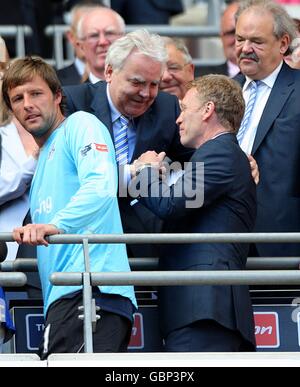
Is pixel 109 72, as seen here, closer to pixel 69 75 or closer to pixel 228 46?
pixel 69 75

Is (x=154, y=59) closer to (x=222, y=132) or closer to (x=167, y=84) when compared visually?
(x=222, y=132)

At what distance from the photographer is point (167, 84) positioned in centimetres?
991

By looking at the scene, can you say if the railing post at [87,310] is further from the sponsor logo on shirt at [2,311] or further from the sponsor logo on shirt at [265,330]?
the sponsor logo on shirt at [265,330]

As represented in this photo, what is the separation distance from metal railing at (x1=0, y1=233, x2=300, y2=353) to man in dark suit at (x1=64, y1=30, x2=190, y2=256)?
1.03 m

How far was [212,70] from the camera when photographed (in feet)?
38.0

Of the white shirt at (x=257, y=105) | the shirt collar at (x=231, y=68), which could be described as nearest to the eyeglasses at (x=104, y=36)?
the shirt collar at (x=231, y=68)

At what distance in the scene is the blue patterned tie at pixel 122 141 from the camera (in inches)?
327

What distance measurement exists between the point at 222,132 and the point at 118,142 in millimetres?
718

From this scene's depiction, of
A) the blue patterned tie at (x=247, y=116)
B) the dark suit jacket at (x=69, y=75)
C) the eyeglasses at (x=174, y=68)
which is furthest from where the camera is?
the dark suit jacket at (x=69, y=75)

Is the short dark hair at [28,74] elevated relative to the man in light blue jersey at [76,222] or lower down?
elevated

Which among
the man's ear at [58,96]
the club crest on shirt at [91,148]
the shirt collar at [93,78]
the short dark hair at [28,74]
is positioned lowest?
the shirt collar at [93,78]

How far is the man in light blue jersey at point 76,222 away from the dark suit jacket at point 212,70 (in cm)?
336

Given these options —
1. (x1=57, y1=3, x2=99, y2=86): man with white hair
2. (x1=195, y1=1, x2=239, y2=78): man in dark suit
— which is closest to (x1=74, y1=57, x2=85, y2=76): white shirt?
(x1=57, y1=3, x2=99, y2=86): man with white hair

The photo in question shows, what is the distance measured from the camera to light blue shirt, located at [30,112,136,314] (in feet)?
24.3
